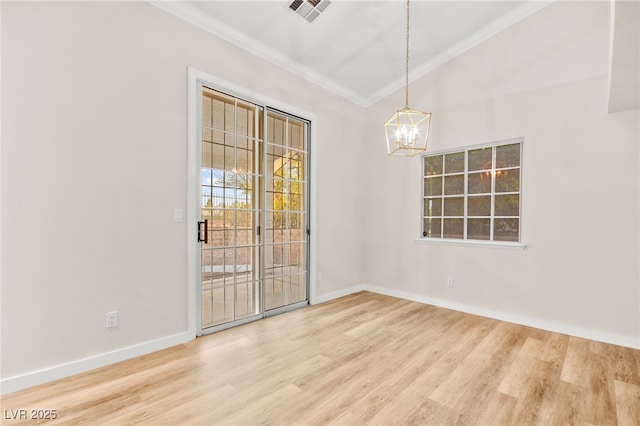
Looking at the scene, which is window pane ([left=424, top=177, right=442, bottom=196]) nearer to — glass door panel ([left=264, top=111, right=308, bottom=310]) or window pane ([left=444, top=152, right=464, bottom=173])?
window pane ([left=444, top=152, right=464, bottom=173])

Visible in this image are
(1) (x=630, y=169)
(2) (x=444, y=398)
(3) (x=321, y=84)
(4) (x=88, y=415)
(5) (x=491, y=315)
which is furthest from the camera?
(3) (x=321, y=84)

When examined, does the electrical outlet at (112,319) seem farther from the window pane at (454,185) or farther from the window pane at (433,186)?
the window pane at (454,185)

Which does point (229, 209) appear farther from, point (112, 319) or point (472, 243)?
point (472, 243)

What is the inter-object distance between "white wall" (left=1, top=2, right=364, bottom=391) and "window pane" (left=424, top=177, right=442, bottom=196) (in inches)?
123

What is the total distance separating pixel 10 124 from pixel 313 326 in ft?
10.1

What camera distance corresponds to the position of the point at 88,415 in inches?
69.9

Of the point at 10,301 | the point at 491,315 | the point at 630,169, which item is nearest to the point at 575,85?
the point at 630,169

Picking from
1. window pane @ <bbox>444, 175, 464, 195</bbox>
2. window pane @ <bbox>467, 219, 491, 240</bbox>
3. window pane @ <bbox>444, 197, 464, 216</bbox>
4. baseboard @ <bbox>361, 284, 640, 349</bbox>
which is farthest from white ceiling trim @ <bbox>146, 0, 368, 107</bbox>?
baseboard @ <bbox>361, 284, 640, 349</bbox>

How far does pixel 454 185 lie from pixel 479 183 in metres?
0.32

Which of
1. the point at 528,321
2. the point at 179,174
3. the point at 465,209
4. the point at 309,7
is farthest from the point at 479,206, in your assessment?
the point at 179,174

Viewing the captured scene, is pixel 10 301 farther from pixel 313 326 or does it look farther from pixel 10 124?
pixel 313 326

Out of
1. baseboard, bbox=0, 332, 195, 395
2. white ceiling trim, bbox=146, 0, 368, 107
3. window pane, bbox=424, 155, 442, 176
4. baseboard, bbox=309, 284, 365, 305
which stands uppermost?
white ceiling trim, bbox=146, 0, 368, 107

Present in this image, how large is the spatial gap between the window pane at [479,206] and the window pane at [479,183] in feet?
0.30

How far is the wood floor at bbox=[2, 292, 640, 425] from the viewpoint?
181cm
